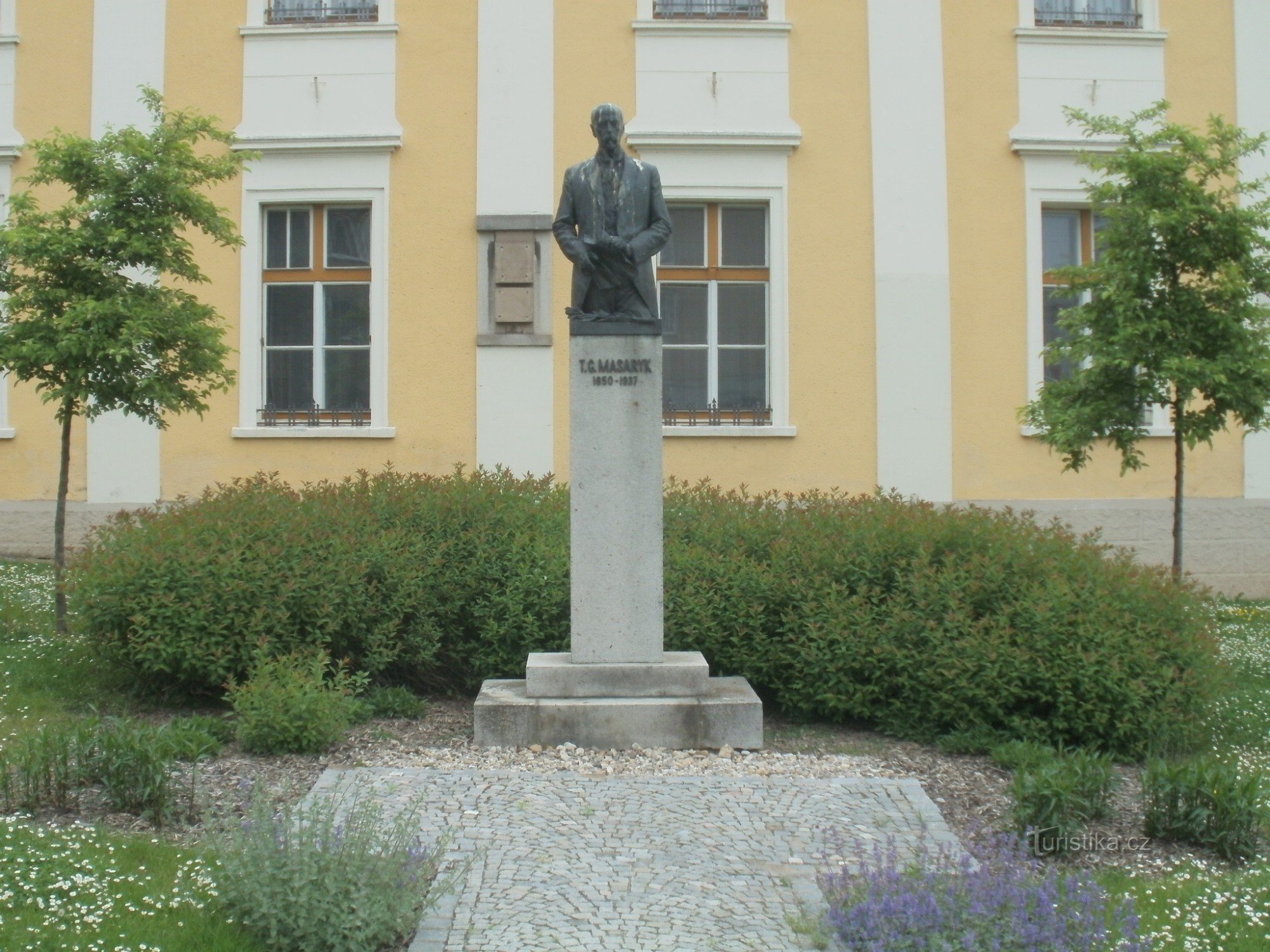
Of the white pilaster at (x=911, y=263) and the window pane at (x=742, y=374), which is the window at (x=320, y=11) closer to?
the window pane at (x=742, y=374)

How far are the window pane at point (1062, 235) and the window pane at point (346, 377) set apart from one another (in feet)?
24.2

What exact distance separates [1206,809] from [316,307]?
33.7 feet

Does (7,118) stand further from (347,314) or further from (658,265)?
(658,265)

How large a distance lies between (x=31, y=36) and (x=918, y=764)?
11876mm

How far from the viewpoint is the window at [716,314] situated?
43.3 feet

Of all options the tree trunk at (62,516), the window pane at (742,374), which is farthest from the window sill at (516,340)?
the tree trunk at (62,516)

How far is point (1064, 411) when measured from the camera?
938 centimetres

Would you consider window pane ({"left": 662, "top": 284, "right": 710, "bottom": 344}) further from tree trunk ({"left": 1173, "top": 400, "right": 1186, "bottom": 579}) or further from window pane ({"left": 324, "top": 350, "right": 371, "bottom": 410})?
tree trunk ({"left": 1173, "top": 400, "right": 1186, "bottom": 579})

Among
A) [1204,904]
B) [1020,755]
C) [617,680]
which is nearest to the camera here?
[1204,904]

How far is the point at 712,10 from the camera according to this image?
13.3m

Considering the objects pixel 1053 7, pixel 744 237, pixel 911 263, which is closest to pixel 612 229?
pixel 744 237

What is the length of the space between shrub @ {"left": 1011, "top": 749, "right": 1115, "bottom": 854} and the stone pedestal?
1877 millimetres

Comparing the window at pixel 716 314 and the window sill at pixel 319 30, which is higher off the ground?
the window sill at pixel 319 30

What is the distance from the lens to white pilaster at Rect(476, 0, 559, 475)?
12.9 metres
